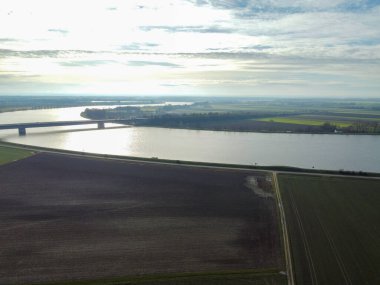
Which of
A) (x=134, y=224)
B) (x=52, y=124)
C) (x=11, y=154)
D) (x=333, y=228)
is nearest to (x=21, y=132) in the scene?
(x=52, y=124)

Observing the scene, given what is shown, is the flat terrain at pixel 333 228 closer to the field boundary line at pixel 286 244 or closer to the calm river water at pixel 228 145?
the field boundary line at pixel 286 244

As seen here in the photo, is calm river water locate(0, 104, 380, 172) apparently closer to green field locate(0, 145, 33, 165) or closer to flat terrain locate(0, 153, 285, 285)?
green field locate(0, 145, 33, 165)

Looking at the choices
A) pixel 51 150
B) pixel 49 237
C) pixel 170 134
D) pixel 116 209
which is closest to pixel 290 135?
pixel 170 134

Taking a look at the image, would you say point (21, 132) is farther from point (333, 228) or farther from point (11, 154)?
point (333, 228)

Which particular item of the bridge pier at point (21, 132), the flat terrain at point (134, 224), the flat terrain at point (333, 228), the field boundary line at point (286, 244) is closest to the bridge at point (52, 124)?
the bridge pier at point (21, 132)

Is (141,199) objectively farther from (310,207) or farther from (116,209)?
(310,207)

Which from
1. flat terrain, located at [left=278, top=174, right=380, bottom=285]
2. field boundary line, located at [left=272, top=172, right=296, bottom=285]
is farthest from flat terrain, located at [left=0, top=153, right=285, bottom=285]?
flat terrain, located at [left=278, top=174, right=380, bottom=285]
